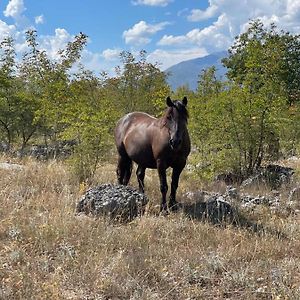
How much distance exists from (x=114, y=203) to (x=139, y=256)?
158 cm

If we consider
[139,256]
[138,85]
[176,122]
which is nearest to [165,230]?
[139,256]

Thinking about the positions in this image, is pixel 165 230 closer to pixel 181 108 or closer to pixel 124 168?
pixel 181 108

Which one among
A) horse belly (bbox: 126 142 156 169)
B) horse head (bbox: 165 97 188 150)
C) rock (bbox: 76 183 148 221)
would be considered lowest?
rock (bbox: 76 183 148 221)

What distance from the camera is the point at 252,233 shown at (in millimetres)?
5344

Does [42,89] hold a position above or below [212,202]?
above

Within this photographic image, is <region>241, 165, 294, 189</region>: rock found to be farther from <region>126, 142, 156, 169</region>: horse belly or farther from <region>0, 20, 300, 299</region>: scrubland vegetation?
<region>126, 142, 156, 169</region>: horse belly

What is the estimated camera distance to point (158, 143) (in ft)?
22.0

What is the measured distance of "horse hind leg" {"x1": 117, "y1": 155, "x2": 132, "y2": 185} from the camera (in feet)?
26.7

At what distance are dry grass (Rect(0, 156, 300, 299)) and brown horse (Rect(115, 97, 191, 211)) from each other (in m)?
0.76

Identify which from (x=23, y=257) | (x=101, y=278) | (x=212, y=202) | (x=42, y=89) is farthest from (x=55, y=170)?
(x=42, y=89)

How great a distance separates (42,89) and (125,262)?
12583mm

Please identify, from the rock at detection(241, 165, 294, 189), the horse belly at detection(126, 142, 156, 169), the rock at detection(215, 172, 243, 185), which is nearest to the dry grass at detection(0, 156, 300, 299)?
the horse belly at detection(126, 142, 156, 169)

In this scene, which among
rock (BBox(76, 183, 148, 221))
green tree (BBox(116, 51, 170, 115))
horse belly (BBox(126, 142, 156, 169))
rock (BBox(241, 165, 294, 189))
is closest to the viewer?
rock (BBox(76, 183, 148, 221))

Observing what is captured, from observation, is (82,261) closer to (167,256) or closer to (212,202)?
(167,256)
